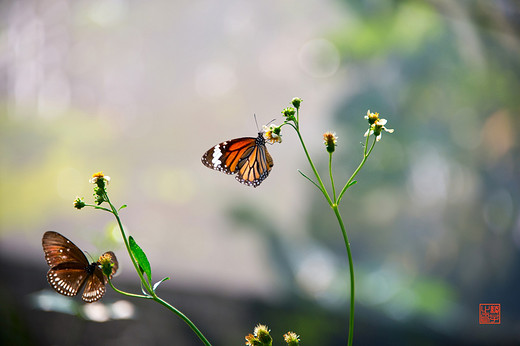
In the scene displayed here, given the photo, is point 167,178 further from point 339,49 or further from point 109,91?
point 339,49

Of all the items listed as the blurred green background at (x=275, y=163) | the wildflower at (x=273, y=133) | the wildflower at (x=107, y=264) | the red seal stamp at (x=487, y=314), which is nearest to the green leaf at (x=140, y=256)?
the wildflower at (x=107, y=264)

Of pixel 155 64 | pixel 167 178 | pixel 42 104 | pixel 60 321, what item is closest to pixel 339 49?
pixel 155 64

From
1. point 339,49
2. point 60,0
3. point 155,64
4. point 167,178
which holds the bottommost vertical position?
point 167,178

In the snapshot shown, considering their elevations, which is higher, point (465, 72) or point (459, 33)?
point (459, 33)

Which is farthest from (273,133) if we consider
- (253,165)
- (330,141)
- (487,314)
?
(487,314)

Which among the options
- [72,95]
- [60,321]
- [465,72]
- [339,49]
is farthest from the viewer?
[465,72]

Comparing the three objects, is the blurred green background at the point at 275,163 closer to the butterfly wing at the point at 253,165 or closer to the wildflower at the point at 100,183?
the butterfly wing at the point at 253,165

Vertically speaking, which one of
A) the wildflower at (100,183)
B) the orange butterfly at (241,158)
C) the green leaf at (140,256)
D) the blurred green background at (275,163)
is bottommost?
the green leaf at (140,256)
